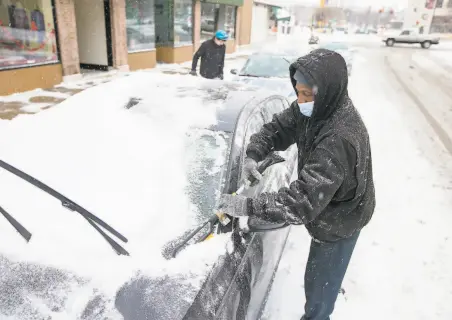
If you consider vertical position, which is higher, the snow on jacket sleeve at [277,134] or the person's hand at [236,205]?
the snow on jacket sleeve at [277,134]

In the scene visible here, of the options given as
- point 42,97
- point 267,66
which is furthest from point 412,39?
point 42,97

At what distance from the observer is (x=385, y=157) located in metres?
5.67

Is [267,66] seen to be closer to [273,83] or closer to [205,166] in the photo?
[273,83]

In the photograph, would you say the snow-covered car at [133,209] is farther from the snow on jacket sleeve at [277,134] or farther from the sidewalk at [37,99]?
the sidewalk at [37,99]

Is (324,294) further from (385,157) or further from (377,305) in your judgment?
(385,157)

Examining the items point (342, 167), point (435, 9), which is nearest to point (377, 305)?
point (342, 167)

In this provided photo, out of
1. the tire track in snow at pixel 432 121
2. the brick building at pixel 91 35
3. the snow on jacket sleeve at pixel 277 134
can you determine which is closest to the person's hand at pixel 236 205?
the snow on jacket sleeve at pixel 277 134

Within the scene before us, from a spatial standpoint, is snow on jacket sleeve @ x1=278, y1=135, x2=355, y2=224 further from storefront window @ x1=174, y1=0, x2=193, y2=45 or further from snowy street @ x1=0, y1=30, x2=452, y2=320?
storefront window @ x1=174, y1=0, x2=193, y2=45

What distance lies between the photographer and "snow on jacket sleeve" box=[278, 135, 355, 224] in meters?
1.61

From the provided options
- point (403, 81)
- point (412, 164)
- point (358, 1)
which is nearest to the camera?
point (412, 164)

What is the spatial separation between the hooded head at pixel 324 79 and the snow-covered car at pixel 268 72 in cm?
478

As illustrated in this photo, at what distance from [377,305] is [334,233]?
1.23m

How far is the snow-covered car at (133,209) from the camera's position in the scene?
1.55m

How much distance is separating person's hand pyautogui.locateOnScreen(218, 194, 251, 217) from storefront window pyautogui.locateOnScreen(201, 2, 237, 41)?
53.2 feet
